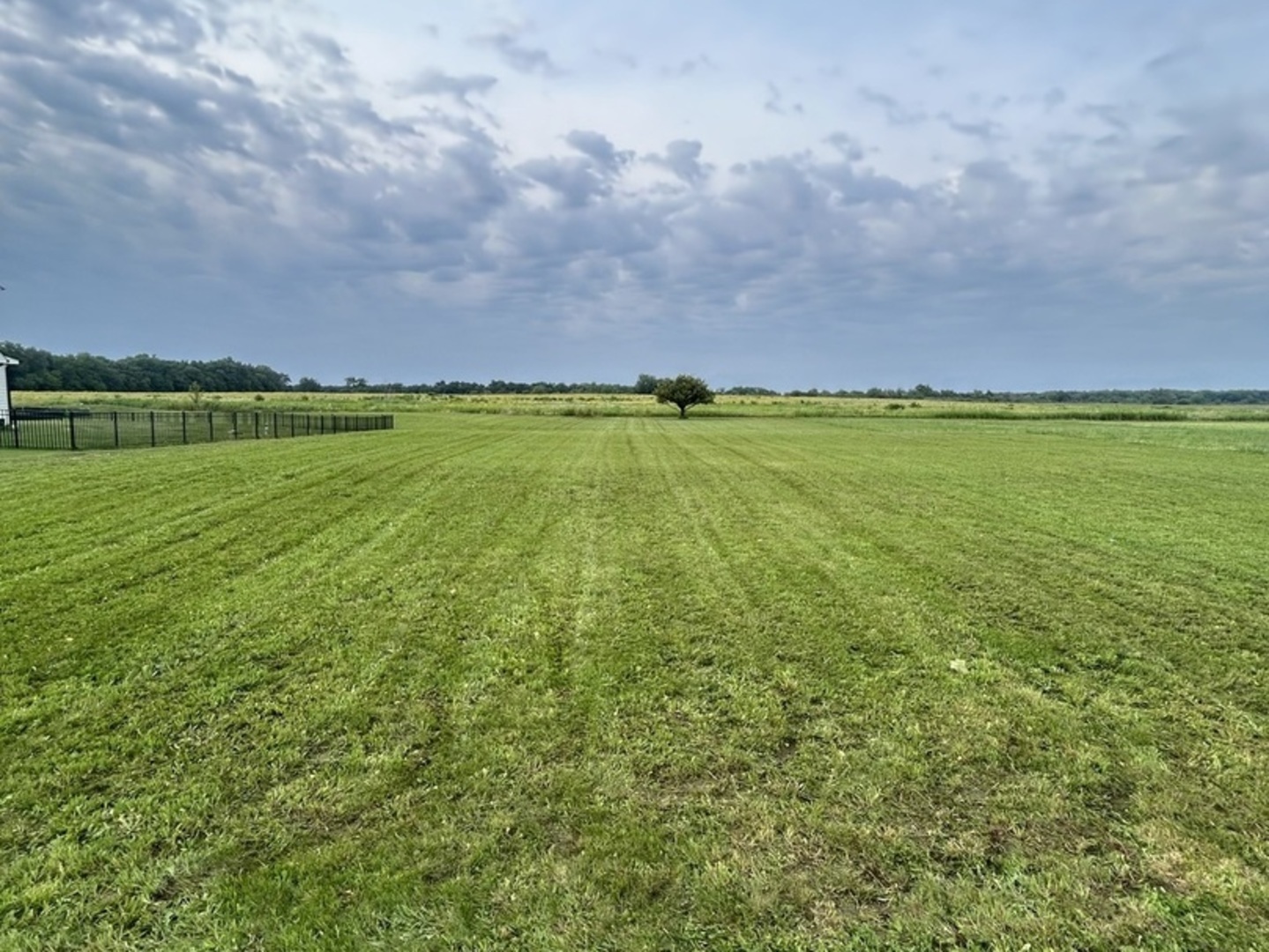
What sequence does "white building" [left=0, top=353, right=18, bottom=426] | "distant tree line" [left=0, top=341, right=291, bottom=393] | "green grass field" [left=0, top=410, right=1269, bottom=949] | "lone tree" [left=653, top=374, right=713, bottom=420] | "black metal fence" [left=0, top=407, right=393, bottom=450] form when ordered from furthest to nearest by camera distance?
"distant tree line" [left=0, top=341, right=291, bottom=393], "lone tree" [left=653, top=374, right=713, bottom=420], "white building" [left=0, top=353, right=18, bottom=426], "black metal fence" [left=0, top=407, right=393, bottom=450], "green grass field" [left=0, top=410, right=1269, bottom=949]

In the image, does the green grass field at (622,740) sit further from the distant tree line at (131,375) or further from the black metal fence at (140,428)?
the distant tree line at (131,375)

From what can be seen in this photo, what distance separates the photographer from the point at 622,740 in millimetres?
4180

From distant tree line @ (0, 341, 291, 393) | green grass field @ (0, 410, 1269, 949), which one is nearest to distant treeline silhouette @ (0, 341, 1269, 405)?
distant tree line @ (0, 341, 291, 393)

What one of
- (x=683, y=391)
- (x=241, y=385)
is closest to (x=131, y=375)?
(x=241, y=385)

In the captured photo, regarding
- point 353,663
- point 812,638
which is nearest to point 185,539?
point 353,663

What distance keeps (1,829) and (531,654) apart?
3.22 meters

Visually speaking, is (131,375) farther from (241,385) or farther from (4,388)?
(4,388)

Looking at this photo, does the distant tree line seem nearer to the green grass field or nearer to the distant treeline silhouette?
the distant treeline silhouette

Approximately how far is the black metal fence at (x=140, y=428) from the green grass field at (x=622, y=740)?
15.6 meters

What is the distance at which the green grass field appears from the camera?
9.20 ft

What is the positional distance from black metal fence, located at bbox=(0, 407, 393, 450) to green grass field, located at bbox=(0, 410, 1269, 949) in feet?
51.2

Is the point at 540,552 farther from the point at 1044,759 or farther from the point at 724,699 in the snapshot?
the point at 1044,759

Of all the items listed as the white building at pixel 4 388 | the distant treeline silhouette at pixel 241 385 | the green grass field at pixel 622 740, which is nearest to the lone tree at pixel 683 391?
the distant treeline silhouette at pixel 241 385

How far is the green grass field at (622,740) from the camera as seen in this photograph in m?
2.80
